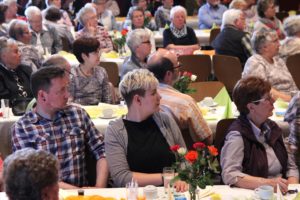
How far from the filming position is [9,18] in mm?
10570

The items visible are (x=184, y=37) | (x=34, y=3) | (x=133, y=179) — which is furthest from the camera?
(x=34, y=3)

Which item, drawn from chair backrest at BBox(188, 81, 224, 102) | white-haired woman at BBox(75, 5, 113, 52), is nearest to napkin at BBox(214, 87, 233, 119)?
chair backrest at BBox(188, 81, 224, 102)

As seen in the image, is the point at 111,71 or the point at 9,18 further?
the point at 9,18

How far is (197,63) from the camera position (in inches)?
302

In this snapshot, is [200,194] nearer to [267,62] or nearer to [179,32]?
[267,62]

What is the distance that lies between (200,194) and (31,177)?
1330 millimetres

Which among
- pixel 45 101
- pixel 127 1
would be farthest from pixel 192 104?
pixel 127 1

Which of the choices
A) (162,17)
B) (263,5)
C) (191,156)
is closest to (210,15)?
(162,17)

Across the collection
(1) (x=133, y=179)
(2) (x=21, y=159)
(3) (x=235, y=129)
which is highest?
(2) (x=21, y=159)

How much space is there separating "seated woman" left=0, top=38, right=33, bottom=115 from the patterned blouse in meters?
0.49

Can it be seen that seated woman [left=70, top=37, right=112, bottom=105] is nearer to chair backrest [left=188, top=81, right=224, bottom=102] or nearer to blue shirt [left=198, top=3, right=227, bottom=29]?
chair backrest [left=188, top=81, right=224, bottom=102]

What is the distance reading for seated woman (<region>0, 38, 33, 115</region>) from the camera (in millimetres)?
6371

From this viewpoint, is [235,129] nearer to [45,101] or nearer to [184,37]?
[45,101]

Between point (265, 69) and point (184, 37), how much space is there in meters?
3.07
